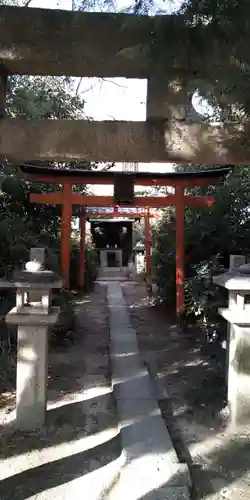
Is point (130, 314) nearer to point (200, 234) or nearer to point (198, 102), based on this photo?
point (200, 234)

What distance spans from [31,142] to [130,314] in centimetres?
651

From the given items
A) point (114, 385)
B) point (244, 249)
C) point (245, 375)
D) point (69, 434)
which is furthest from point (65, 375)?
point (244, 249)

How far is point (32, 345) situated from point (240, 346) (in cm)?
177

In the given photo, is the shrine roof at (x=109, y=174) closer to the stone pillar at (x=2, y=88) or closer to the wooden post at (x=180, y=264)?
the wooden post at (x=180, y=264)

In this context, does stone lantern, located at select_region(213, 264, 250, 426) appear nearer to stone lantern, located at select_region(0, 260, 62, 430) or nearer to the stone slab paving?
the stone slab paving

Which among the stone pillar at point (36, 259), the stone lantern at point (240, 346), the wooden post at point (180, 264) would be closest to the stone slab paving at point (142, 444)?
the stone lantern at point (240, 346)

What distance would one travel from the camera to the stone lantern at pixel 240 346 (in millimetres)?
3867

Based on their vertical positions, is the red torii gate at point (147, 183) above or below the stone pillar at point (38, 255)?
above

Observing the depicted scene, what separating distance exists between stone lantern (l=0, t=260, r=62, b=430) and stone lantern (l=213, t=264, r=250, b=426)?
150 centimetres

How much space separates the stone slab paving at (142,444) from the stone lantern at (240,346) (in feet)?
2.19

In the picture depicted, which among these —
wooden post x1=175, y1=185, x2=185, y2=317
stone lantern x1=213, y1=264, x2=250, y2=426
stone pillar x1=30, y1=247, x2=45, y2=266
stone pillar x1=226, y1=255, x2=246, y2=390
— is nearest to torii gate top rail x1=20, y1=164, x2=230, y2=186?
wooden post x1=175, y1=185, x2=185, y2=317

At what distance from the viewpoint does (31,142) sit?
9.53 ft

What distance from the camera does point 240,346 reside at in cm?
394

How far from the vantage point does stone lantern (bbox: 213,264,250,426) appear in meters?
3.87
